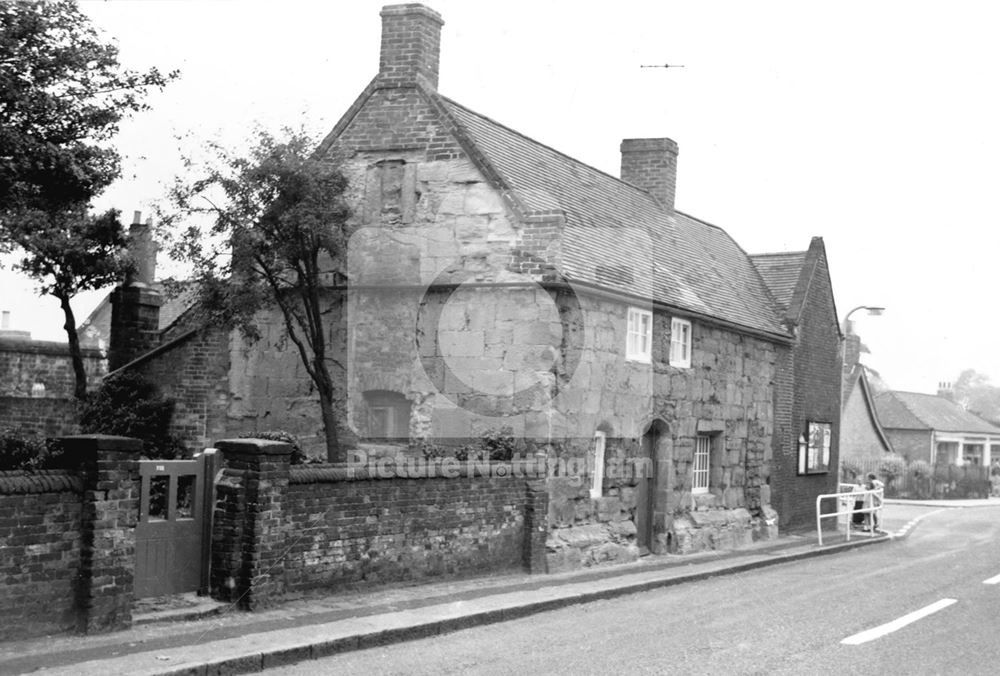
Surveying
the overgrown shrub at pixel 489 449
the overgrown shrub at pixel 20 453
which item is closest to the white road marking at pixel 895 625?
the overgrown shrub at pixel 489 449

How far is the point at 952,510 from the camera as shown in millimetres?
42562

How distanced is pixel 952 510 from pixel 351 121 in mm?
32856

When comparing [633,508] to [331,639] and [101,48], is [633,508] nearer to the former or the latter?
[331,639]

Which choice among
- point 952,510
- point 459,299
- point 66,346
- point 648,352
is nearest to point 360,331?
point 459,299

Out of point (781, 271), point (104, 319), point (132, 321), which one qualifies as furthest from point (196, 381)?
point (104, 319)

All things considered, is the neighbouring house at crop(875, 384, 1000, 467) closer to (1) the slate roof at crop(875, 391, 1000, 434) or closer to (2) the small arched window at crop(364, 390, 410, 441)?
(1) the slate roof at crop(875, 391, 1000, 434)

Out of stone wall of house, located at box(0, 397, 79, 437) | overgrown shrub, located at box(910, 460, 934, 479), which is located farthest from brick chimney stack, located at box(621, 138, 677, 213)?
overgrown shrub, located at box(910, 460, 934, 479)

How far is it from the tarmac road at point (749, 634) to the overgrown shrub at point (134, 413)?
929 centimetres

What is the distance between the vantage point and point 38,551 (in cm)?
958

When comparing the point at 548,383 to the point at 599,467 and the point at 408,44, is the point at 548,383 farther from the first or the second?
the point at 408,44

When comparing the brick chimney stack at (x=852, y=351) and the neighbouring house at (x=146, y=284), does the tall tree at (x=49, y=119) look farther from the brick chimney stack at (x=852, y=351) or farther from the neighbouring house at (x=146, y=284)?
the brick chimney stack at (x=852, y=351)

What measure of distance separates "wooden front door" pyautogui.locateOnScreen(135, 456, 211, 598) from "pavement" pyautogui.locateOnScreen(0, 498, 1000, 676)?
0.63 feet

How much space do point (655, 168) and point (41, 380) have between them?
1469 centimetres

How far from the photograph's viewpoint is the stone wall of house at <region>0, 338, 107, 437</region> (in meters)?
23.3
